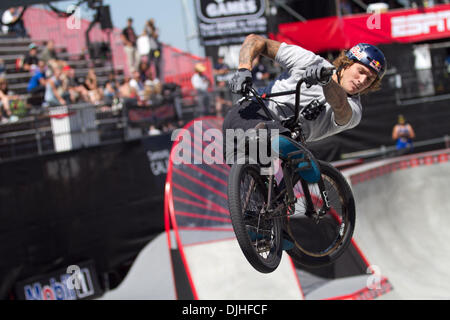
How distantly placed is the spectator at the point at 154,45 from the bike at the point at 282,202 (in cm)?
983

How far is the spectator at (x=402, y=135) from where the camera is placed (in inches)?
574

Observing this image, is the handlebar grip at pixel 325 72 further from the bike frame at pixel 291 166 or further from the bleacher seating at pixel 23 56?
the bleacher seating at pixel 23 56

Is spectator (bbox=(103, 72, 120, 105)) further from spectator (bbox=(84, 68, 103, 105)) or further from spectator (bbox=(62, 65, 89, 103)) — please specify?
spectator (bbox=(62, 65, 89, 103))

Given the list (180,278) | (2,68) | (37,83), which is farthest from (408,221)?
(2,68)

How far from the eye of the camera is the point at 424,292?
418 inches

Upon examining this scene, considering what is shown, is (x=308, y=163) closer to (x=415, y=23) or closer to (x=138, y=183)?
(x=138, y=183)

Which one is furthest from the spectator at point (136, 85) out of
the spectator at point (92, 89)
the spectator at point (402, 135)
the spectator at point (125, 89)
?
the spectator at point (402, 135)

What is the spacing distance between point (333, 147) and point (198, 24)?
4349 millimetres

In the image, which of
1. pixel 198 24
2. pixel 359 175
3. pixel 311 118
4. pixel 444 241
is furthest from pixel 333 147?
pixel 311 118

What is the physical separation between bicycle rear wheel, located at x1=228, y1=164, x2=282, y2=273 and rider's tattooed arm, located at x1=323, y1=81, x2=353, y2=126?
64cm

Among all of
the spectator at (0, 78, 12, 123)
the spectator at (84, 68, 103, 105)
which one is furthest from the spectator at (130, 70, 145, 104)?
the spectator at (0, 78, 12, 123)

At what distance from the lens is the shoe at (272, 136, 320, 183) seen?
3.74m
